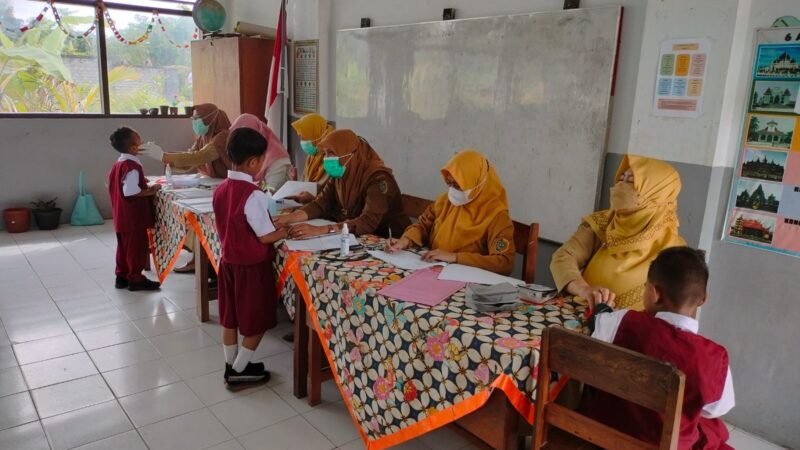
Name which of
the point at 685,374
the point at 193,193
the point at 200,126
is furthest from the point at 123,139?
the point at 685,374

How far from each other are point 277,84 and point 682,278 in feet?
15.0

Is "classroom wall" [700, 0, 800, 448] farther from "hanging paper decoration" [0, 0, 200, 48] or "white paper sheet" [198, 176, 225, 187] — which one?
"hanging paper decoration" [0, 0, 200, 48]

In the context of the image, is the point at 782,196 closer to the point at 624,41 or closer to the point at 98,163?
the point at 624,41

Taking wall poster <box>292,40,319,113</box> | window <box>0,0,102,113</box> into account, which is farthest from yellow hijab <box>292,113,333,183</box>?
window <box>0,0,102,113</box>

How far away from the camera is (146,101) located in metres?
6.29

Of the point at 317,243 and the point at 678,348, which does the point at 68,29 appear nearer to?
the point at 317,243

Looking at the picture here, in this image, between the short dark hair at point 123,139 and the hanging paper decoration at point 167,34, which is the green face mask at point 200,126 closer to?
the short dark hair at point 123,139

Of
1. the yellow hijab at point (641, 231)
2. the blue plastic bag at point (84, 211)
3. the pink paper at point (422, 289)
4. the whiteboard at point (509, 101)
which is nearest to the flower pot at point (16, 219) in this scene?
the blue plastic bag at point (84, 211)

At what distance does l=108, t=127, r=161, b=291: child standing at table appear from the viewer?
12.2ft

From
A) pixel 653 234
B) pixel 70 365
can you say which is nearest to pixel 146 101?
pixel 70 365

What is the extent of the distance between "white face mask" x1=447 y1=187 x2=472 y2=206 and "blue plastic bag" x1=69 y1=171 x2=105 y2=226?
489 centimetres

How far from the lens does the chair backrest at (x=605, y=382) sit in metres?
1.24

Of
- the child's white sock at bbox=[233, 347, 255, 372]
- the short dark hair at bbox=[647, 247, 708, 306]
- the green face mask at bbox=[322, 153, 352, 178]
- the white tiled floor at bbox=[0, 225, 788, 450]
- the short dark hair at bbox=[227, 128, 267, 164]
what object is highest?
the short dark hair at bbox=[227, 128, 267, 164]

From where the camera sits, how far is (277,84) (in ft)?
17.3
